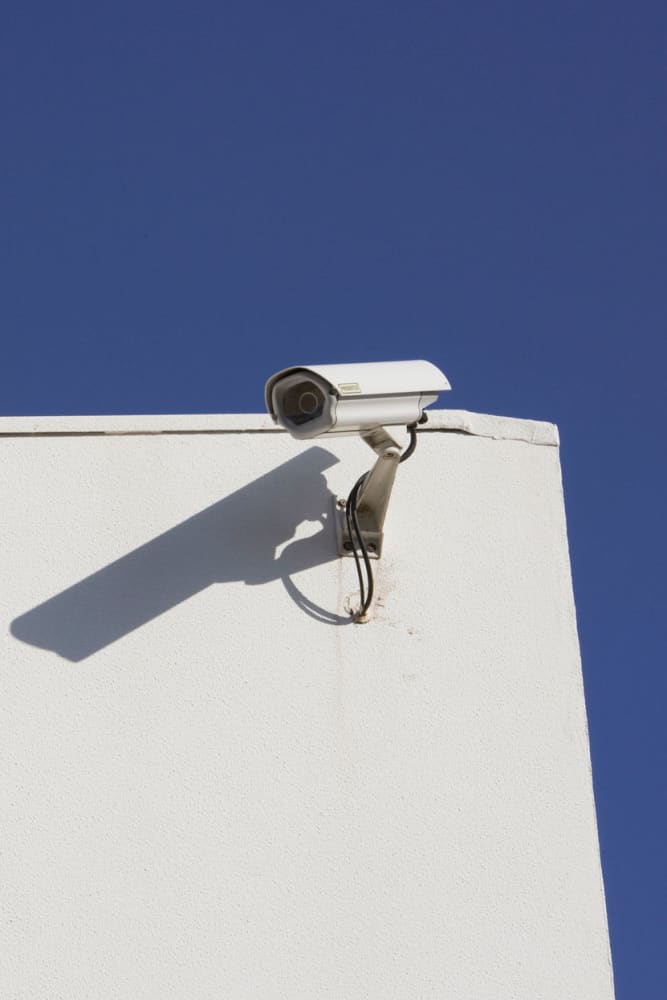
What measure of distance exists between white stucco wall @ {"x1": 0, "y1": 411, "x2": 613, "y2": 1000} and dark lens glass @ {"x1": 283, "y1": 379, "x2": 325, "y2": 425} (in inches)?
16.2

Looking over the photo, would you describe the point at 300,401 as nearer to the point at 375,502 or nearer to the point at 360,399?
the point at 360,399

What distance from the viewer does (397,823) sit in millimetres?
3285

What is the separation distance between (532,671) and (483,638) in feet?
0.42

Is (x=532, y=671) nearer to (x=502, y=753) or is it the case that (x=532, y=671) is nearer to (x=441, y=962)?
(x=502, y=753)

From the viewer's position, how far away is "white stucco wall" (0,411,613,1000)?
311 centimetres

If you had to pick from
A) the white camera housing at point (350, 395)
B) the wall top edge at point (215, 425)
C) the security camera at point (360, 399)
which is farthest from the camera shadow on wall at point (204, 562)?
the white camera housing at point (350, 395)

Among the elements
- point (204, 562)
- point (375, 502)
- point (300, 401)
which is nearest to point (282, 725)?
point (204, 562)

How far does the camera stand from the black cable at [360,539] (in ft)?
11.4

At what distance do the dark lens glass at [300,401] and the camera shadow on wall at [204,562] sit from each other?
0.41 m

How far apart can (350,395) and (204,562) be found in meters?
0.59

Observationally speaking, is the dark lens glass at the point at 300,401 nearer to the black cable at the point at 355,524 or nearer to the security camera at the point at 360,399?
the security camera at the point at 360,399

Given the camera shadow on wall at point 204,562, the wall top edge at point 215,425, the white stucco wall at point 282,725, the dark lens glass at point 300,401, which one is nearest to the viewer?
the white stucco wall at point 282,725

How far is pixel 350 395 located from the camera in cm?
320

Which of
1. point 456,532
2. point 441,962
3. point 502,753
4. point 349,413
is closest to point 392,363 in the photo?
point 349,413
